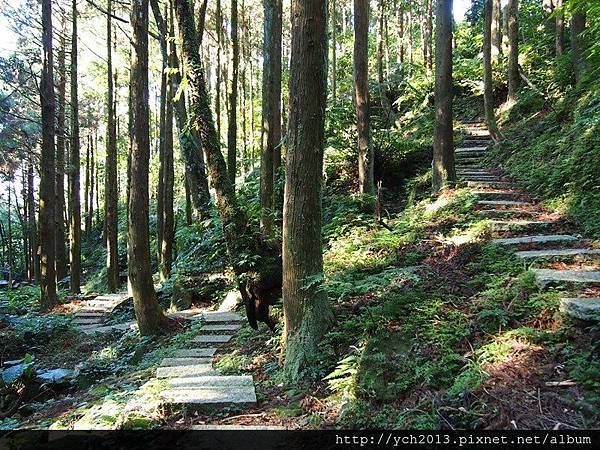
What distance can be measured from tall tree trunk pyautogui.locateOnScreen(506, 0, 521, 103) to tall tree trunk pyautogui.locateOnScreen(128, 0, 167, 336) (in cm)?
1064

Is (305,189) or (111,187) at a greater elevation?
(111,187)

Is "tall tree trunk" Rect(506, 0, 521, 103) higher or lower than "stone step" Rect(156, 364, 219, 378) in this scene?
higher

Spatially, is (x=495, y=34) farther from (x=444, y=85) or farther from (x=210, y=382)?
(x=210, y=382)

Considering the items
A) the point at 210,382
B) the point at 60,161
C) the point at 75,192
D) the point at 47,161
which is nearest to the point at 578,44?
the point at 210,382

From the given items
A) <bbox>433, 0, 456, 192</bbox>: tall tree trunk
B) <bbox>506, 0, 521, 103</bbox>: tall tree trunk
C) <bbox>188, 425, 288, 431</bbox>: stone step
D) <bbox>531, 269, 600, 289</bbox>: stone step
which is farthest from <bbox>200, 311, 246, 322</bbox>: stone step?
<bbox>506, 0, 521, 103</bbox>: tall tree trunk

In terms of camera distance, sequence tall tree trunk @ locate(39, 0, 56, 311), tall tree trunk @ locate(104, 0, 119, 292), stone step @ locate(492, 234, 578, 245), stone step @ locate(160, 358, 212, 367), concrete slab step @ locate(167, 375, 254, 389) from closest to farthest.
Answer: concrete slab step @ locate(167, 375, 254, 389), stone step @ locate(492, 234, 578, 245), stone step @ locate(160, 358, 212, 367), tall tree trunk @ locate(39, 0, 56, 311), tall tree trunk @ locate(104, 0, 119, 292)

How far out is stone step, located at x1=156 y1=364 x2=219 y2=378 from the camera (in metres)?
5.03

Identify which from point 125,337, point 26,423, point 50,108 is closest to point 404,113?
point 50,108

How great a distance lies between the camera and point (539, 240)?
5.61 meters

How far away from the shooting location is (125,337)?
8328 mm

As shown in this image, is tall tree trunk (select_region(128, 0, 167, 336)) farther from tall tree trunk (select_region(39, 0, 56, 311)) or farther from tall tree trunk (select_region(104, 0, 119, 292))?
tall tree trunk (select_region(104, 0, 119, 292))

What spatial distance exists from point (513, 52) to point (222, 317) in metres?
11.6

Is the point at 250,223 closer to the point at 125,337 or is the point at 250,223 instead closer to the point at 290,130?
the point at 290,130

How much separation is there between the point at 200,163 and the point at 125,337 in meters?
4.37
